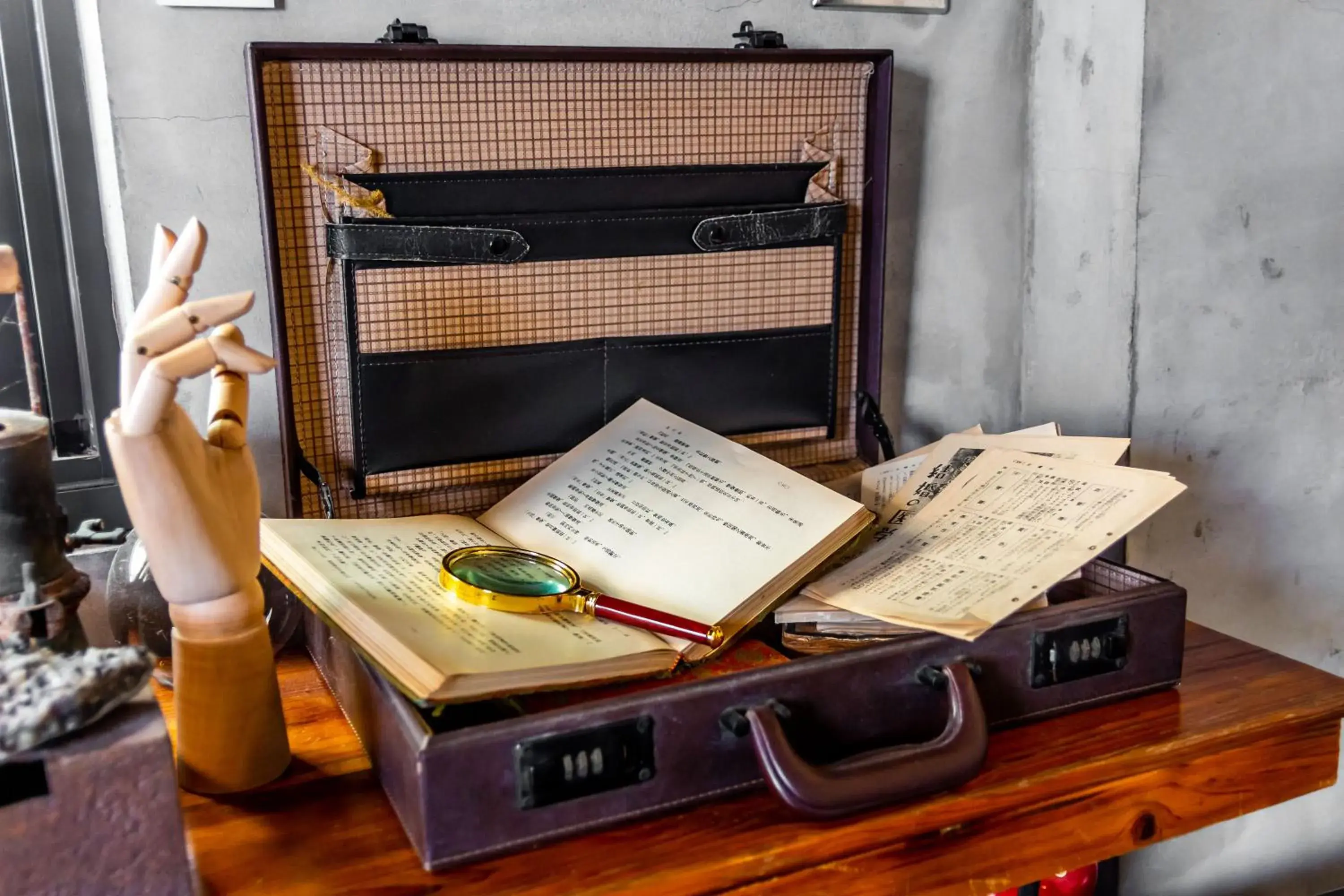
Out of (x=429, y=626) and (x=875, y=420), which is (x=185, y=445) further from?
(x=875, y=420)

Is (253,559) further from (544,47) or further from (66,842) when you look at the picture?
(544,47)

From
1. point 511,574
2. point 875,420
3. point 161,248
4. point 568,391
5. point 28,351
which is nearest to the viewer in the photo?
point 161,248

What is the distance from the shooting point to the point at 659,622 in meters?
Answer: 0.79

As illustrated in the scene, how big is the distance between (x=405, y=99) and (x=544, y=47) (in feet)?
0.43

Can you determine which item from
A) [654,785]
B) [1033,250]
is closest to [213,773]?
[654,785]

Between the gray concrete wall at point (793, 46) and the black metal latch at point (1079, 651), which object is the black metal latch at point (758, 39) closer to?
the gray concrete wall at point (793, 46)

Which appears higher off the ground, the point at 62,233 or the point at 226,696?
the point at 62,233

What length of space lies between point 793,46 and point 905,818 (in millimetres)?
789

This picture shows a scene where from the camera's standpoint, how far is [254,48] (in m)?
0.90

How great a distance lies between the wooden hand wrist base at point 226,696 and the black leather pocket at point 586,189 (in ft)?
1.30

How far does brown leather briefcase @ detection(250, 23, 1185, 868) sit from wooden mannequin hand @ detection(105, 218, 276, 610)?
13 centimetres

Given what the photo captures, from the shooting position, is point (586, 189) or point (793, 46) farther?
point (793, 46)

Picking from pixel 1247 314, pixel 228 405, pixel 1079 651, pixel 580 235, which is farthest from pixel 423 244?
pixel 1247 314

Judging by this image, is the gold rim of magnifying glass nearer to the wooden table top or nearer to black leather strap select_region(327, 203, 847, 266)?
the wooden table top
